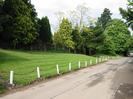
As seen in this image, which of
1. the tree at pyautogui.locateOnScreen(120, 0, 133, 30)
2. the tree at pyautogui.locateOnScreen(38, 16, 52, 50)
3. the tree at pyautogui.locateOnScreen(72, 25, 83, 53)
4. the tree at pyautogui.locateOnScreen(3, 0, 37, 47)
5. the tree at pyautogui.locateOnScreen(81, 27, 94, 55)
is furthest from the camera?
the tree at pyautogui.locateOnScreen(81, 27, 94, 55)

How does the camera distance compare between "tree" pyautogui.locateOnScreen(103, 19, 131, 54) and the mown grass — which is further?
"tree" pyautogui.locateOnScreen(103, 19, 131, 54)

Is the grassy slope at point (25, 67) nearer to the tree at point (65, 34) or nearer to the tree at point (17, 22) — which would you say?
the tree at point (17, 22)

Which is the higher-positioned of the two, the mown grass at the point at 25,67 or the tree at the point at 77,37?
the tree at the point at 77,37

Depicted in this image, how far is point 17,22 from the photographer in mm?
56906

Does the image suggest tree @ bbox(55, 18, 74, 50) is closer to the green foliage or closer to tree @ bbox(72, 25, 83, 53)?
tree @ bbox(72, 25, 83, 53)

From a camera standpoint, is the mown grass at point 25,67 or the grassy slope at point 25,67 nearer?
the mown grass at point 25,67

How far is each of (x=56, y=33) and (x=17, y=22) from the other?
3275 centimetres

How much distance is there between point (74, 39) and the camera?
90000mm

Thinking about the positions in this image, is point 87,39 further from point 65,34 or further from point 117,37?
point 117,37

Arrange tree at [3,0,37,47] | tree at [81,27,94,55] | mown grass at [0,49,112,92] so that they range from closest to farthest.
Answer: mown grass at [0,49,112,92] → tree at [3,0,37,47] → tree at [81,27,94,55]

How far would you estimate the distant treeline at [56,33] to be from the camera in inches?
2212

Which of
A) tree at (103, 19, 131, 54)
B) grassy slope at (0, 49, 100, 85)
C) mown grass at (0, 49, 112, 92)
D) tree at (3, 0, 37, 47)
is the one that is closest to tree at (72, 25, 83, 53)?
tree at (103, 19, 131, 54)

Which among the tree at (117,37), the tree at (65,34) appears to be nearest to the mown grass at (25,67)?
the tree at (65,34)

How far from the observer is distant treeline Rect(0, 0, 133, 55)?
184ft
